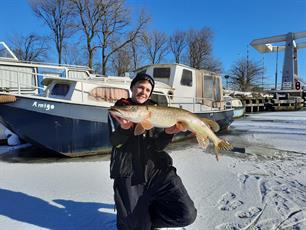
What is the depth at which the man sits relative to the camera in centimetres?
262

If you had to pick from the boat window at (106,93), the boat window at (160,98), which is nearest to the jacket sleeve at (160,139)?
the boat window at (106,93)

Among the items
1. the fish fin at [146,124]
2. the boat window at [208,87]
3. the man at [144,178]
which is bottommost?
the man at [144,178]

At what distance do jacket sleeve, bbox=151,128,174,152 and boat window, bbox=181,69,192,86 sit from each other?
7.94 m

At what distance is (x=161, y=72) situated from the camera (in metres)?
10.6

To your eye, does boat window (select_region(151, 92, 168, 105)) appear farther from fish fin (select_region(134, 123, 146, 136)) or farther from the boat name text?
fish fin (select_region(134, 123, 146, 136))

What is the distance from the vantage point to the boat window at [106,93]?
7539 mm

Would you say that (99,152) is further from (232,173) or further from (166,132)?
(166,132)

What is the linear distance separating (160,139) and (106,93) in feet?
17.4

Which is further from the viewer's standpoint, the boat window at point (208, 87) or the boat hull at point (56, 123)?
the boat window at point (208, 87)

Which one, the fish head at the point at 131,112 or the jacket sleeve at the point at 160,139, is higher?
the fish head at the point at 131,112

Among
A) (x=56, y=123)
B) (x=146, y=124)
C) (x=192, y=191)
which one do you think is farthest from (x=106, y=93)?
(x=146, y=124)

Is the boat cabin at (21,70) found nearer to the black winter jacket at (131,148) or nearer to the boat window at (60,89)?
the boat window at (60,89)

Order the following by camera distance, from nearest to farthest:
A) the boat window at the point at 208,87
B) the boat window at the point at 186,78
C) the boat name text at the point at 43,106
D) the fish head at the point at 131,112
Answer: the fish head at the point at 131,112
the boat name text at the point at 43,106
the boat window at the point at 186,78
the boat window at the point at 208,87

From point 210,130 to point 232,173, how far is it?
10.00 ft
